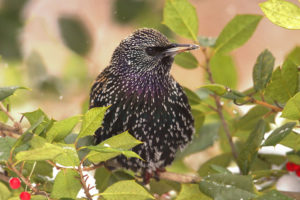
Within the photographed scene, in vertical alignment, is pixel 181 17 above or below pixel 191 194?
above

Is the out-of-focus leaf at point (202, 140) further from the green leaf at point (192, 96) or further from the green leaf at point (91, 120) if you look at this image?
the green leaf at point (91, 120)

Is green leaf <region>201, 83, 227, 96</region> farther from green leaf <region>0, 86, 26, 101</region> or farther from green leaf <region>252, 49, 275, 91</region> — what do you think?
green leaf <region>0, 86, 26, 101</region>

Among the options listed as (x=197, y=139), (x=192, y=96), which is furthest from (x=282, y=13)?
(x=197, y=139)

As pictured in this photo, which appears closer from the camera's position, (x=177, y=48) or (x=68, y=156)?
(x=68, y=156)

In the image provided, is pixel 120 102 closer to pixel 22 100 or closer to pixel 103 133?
pixel 103 133

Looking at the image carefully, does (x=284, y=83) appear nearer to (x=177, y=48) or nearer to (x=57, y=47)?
(x=177, y=48)

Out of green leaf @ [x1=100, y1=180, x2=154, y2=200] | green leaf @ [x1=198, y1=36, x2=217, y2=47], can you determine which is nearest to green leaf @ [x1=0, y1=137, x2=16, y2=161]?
green leaf @ [x1=100, y1=180, x2=154, y2=200]

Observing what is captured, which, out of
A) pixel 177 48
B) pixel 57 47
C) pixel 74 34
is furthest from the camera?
pixel 57 47
